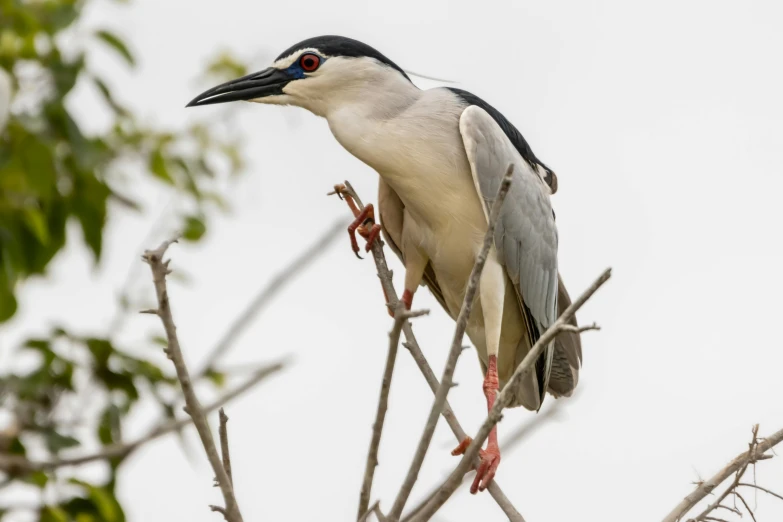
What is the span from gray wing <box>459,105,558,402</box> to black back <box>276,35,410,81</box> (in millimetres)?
343

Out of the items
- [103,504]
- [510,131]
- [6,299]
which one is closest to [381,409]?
[103,504]

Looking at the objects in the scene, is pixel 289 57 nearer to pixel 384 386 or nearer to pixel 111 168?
pixel 111 168

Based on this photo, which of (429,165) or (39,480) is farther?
(429,165)

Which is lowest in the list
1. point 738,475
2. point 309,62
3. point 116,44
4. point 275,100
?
point 738,475

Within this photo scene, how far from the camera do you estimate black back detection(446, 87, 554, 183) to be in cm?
333

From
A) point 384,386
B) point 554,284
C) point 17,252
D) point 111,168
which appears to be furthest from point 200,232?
point 384,386

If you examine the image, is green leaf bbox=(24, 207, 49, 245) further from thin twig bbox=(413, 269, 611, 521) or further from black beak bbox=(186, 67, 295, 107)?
thin twig bbox=(413, 269, 611, 521)

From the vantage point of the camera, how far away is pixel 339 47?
124 inches

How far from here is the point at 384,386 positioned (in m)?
1.59

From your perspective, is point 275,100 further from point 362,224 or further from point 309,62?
point 362,224

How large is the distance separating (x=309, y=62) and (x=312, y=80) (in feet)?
0.19

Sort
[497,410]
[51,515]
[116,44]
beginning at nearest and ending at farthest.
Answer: [497,410] → [51,515] → [116,44]

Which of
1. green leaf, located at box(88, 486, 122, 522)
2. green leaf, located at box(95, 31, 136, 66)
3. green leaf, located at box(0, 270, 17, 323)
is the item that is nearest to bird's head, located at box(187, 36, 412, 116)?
green leaf, located at box(95, 31, 136, 66)

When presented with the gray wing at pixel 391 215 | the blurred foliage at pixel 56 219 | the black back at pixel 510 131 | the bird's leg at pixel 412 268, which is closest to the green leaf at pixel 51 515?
the blurred foliage at pixel 56 219
